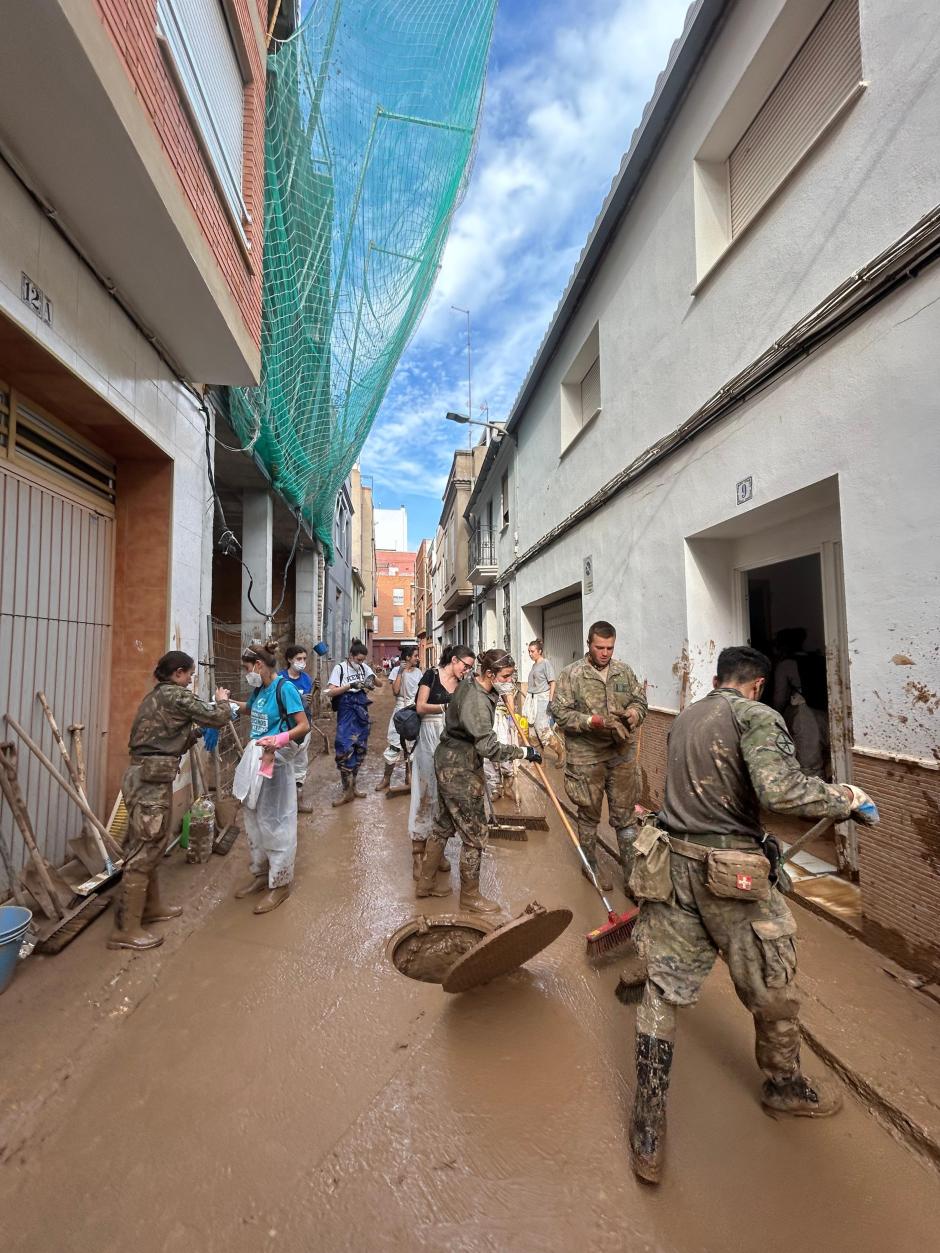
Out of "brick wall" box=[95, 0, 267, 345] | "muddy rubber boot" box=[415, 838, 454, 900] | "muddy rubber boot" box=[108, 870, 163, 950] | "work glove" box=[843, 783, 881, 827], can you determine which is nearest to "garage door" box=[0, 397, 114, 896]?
"muddy rubber boot" box=[108, 870, 163, 950]

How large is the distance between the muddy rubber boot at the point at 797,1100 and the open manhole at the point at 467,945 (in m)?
0.94

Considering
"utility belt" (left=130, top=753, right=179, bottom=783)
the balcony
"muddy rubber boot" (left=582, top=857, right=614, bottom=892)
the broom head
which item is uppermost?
the balcony

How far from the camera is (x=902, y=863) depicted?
286 cm

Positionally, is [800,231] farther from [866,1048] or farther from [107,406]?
[107,406]

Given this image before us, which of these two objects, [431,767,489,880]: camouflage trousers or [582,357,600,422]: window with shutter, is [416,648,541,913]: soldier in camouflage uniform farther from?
[582,357,600,422]: window with shutter

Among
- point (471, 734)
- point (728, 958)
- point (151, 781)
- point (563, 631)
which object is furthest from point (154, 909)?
point (563, 631)

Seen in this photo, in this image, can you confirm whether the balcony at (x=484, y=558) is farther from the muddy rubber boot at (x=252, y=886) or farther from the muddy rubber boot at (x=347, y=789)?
the muddy rubber boot at (x=252, y=886)

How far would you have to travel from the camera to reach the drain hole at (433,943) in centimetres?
328

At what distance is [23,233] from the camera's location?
9.89ft

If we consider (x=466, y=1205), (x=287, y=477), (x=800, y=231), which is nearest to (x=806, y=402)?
(x=800, y=231)

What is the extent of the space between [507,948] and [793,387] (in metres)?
3.83

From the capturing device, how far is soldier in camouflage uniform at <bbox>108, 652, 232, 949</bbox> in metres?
3.30

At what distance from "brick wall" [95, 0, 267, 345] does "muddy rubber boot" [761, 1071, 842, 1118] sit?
5.45 meters

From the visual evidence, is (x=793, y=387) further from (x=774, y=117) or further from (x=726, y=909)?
(x=726, y=909)
